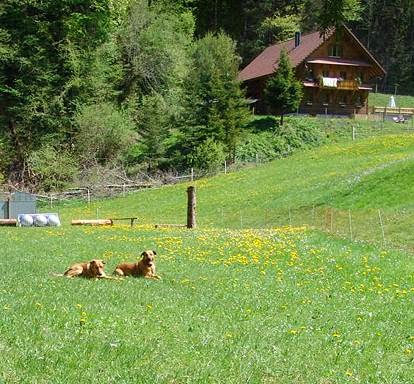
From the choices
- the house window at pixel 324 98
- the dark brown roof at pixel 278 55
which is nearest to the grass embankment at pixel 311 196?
the house window at pixel 324 98

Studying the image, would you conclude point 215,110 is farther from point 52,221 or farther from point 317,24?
point 317,24

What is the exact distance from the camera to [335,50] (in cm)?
7662

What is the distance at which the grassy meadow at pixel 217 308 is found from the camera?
746 cm

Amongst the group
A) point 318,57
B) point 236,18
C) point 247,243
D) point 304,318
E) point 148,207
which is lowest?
point 148,207

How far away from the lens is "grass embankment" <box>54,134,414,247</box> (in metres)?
31.9

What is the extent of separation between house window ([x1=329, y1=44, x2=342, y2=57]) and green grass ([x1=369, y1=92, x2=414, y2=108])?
12.5 meters

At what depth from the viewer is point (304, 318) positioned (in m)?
11.6

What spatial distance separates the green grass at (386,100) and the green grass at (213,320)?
71.2 m

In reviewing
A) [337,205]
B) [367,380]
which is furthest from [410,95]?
[367,380]

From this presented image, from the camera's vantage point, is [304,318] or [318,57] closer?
[304,318]

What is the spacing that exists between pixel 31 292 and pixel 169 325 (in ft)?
10.2

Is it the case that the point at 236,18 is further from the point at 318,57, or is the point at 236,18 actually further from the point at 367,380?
the point at 367,380

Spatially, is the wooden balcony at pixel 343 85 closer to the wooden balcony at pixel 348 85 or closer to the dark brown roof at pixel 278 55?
the wooden balcony at pixel 348 85

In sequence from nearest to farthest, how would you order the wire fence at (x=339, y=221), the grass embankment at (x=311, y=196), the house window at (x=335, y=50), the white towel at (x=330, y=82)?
the wire fence at (x=339, y=221) → the grass embankment at (x=311, y=196) → the white towel at (x=330, y=82) → the house window at (x=335, y=50)
